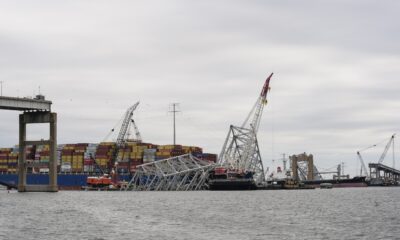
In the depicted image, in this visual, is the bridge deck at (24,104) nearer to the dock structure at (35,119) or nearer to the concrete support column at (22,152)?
the dock structure at (35,119)

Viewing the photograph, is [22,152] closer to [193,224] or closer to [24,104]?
[24,104]


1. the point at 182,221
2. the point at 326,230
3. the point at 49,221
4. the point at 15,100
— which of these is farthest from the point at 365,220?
the point at 15,100

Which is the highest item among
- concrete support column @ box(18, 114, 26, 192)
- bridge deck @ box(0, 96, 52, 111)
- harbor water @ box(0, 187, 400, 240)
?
bridge deck @ box(0, 96, 52, 111)

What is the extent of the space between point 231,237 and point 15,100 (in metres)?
102

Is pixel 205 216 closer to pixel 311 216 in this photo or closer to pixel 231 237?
pixel 311 216

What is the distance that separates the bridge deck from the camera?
495 ft

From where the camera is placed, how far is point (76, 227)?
2798 inches

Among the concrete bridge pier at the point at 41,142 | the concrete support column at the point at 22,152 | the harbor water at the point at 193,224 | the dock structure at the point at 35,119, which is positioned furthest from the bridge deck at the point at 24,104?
the harbor water at the point at 193,224

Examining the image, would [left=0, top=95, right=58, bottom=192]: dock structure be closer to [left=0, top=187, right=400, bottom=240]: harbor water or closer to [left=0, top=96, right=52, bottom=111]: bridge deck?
[left=0, top=96, right=52, bottom=111]: bridge deck

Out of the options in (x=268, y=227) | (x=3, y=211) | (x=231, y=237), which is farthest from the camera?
(x=3, y=211)

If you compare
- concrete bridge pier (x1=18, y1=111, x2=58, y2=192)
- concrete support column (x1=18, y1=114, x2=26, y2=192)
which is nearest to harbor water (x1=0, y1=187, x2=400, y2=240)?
concrete bridge pier (x1=18, y1=111, x2=58, y2=192)

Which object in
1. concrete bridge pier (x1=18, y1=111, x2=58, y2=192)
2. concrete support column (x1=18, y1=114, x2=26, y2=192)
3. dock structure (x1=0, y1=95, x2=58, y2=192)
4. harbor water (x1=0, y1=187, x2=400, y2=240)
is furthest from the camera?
concrete support column (x1=18, y1=114, x2=26, y2=192)

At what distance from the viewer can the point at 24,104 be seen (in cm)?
15575

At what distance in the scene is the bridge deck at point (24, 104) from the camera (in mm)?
150925
